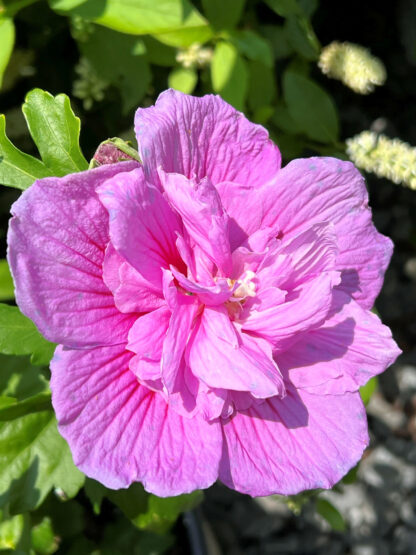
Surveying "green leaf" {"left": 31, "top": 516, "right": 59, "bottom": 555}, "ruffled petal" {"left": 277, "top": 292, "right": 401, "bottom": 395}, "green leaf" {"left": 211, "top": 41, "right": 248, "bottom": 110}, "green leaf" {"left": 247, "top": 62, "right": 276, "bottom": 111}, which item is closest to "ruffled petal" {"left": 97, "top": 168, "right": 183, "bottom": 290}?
"ruffled petal" {"left": 277, "top": 292, "right": 401, "bottom": 395}

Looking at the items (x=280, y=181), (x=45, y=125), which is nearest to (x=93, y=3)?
(x=45, y=125)

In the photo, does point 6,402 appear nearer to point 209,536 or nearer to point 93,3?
point 93,3

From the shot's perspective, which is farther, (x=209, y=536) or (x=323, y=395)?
(x=209, y=536)

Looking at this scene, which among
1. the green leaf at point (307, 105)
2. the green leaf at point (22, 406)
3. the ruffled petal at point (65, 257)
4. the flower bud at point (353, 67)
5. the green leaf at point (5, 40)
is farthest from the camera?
the green leaf at point (307, 105)

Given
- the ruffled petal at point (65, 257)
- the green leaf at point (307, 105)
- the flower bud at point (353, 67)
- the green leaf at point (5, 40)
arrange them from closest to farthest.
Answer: the ruffled petal at point (65, 257)
the green leaf at point (5, 40)
the flower bud at point (353, 67)
the green leaf at point (307, 105)

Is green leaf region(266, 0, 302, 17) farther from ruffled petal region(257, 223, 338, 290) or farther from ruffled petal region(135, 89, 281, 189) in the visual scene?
ruffled petal region(257, 223, 338, 290)

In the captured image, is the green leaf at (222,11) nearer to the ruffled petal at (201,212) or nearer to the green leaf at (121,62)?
the green leaf at (121,62)

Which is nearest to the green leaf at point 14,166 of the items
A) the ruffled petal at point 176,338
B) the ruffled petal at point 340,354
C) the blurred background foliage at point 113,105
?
the blurred background foliage at point 113,105
